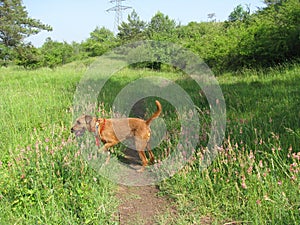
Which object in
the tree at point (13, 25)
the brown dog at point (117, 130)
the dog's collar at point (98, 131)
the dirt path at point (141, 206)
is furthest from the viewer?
the tree at point (13, 25)

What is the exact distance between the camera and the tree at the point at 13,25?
25203 millimetres

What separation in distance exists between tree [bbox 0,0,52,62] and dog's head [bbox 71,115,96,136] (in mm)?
24783

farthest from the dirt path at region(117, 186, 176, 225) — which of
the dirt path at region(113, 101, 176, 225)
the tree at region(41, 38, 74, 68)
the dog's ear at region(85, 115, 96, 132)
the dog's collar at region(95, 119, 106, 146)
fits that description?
the tree at region(41, 38, 74, 68)

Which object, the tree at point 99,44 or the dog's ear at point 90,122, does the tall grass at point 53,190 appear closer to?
the dog's ear at point 90,122

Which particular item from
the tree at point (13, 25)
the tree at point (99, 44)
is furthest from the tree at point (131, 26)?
the tree at point (13, 25)

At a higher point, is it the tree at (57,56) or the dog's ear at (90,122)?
the tree at (57,56)

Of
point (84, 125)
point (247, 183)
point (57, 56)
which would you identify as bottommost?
point (247, 183)

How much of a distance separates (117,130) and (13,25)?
26.1 m

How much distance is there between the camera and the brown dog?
4.09 m

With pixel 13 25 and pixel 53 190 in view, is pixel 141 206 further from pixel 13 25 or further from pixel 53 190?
pixel 13 25

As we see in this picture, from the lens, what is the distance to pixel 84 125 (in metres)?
4.12

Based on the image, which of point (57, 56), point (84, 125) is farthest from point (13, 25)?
point (84, 125)

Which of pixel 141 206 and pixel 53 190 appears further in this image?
pixel 141 206

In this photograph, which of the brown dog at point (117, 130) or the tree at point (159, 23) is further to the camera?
the tree at point (159, 23)
